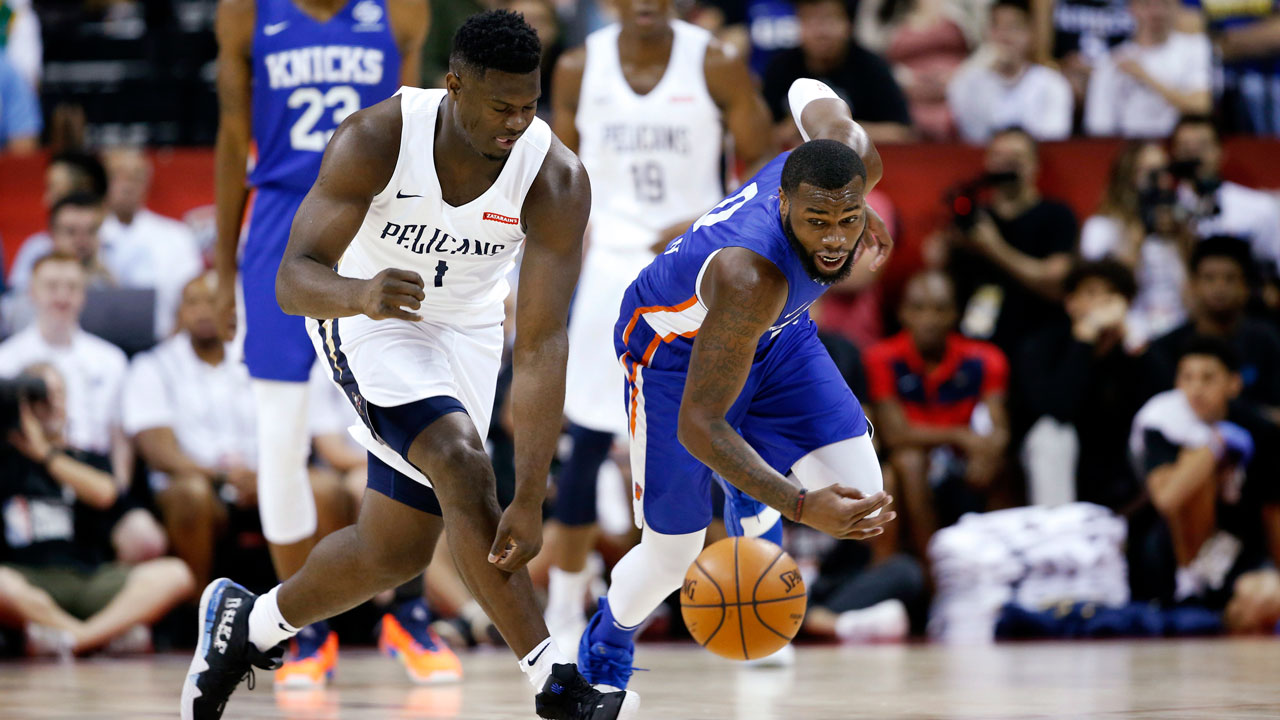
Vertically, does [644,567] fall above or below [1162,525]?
above

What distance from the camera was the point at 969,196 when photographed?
10.2 m

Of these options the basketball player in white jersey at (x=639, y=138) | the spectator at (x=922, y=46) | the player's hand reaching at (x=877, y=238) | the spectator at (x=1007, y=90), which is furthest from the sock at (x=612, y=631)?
the spectator at (x=1007, y=90)

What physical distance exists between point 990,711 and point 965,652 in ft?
9.28

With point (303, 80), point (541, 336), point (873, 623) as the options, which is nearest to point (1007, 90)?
point (873, 623)

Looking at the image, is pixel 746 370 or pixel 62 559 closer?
pixel 746 370

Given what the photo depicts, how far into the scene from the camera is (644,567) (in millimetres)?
5285

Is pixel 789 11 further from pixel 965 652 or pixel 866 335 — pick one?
pixel 965 652

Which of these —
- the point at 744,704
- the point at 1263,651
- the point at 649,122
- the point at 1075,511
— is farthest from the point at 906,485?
the point at 744,704

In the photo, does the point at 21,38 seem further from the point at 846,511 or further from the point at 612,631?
the point at 846,511

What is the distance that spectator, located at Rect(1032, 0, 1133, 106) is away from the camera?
12.0 metres

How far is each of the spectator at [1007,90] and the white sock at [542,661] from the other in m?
7.93

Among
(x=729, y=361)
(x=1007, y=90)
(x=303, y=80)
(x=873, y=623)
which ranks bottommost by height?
(x=873, y=623)

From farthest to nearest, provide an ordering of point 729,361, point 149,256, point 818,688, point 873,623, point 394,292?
point 149,256, point 873,623, point 818,688, point 729,361, point 394,292

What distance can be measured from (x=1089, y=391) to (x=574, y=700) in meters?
6.12
